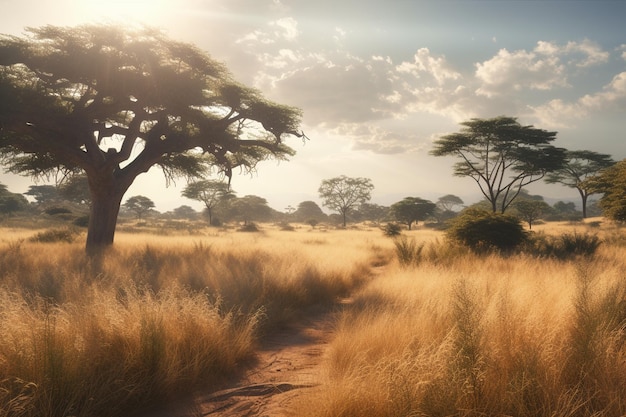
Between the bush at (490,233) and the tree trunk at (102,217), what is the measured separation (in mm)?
14105

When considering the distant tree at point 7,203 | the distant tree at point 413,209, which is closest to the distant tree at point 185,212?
the distant tree at point 7,203

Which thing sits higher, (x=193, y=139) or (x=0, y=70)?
(x=0, y=70)

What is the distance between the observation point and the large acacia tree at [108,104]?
1106 centimetres

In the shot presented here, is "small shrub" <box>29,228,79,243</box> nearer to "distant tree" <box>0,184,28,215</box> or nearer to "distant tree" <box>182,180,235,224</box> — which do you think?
"distant tree" <box>182,180,235,224</box>

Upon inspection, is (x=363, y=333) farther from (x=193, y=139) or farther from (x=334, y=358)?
(x=193, y=139)

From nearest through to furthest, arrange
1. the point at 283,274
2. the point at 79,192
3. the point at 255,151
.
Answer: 1. the point at 283,274
2. the point at 255,151
3. the point at 79,192

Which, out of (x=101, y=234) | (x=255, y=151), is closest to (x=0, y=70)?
(x=101, y=234)

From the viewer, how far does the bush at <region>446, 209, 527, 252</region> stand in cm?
1342

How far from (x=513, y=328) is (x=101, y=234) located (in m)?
14.0

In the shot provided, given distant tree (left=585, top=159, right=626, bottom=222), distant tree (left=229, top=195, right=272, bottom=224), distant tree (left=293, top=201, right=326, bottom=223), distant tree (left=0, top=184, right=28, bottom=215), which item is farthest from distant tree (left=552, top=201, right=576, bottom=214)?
distant tree (left=0, top=184, right=28, bottom=215)

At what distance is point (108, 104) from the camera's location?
41.1 feet

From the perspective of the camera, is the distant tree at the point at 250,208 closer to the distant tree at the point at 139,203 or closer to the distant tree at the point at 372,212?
the distant tree at the point at 139,203

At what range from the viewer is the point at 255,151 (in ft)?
53.8

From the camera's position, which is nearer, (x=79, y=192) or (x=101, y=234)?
(x=101, y=234)
